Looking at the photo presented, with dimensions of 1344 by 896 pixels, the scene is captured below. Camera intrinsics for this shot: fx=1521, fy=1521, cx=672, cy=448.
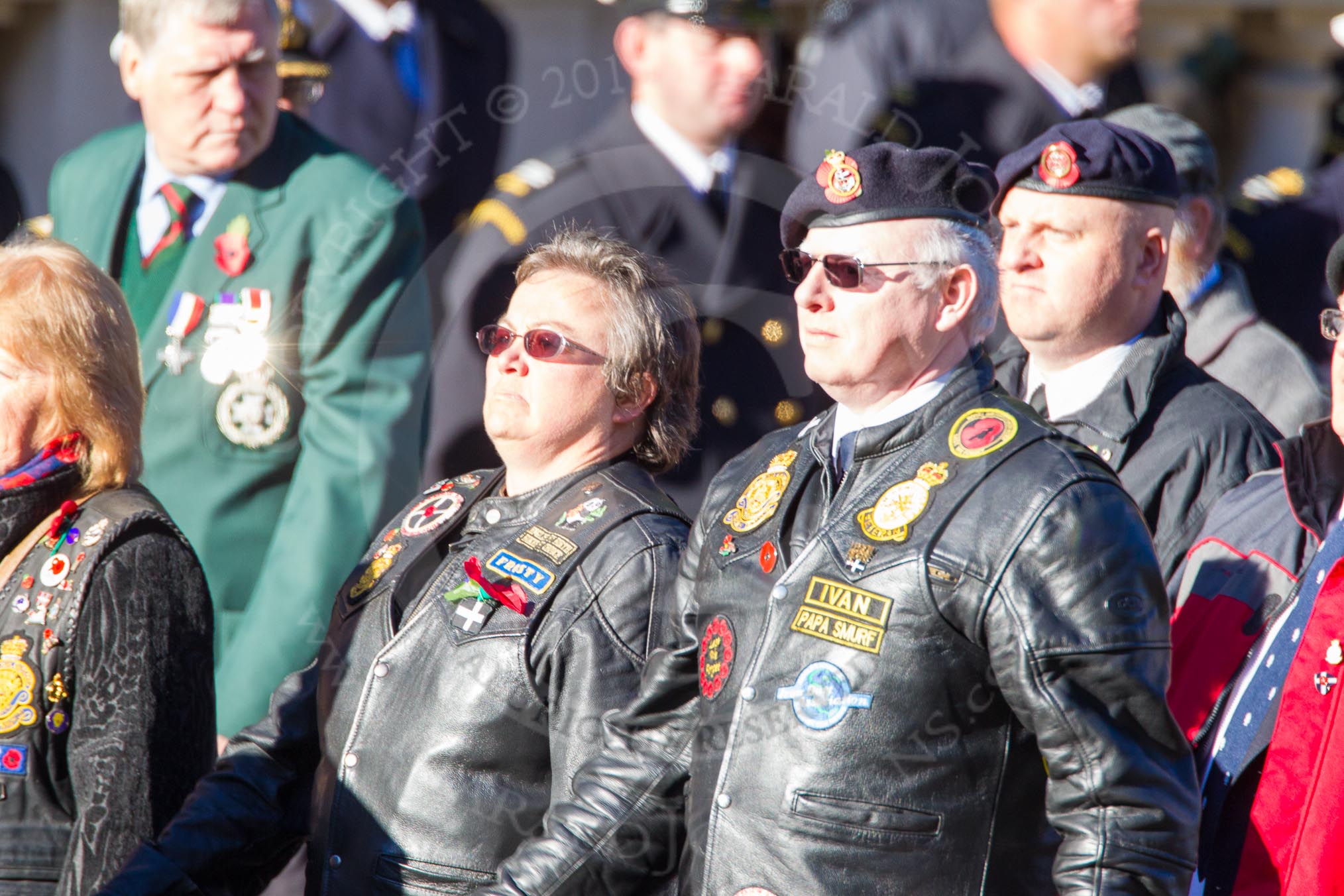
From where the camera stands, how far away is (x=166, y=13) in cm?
464

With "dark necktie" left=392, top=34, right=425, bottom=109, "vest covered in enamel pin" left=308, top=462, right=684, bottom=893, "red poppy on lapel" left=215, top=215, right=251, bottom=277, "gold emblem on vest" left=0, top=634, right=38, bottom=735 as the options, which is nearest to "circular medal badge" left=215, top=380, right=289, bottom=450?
"red poppy on lapel" left=215, top=215, right=251, bottom=277

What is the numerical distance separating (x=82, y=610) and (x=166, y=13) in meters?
2.41

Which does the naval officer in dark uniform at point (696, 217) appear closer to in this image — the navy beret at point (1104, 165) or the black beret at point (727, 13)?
the black beret at point (727, 13)

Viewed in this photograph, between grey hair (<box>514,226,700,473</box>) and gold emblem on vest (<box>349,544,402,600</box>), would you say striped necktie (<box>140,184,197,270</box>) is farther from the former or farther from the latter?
gold emblem on vest (<box>349,544,402,600</box>)

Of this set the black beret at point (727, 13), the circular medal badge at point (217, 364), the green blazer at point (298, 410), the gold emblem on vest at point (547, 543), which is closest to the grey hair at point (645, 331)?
the gold emblem on vest at point (547, 543)

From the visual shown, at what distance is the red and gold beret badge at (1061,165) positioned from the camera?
3199mm

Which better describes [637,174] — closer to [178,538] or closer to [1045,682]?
[178,538]

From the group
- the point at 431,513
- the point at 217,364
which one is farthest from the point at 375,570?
the point at 217,364

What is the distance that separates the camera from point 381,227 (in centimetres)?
461

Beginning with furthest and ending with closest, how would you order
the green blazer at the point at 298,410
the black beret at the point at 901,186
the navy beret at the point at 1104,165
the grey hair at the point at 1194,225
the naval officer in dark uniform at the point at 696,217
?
the green blazer at the point at 298,410, the naval officer in dark uniform at the point at 696,217, the grey hair at the point at 1194,225, the navy beret at the point at 1104,165, the black beret at the point at 901,186

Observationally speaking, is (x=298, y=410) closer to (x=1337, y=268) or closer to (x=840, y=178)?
(x=840, y=178)

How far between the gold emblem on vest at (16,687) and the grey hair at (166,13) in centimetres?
237

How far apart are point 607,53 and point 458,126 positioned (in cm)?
52

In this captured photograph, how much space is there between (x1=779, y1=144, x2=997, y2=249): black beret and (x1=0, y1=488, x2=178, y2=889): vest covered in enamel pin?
156 cm
